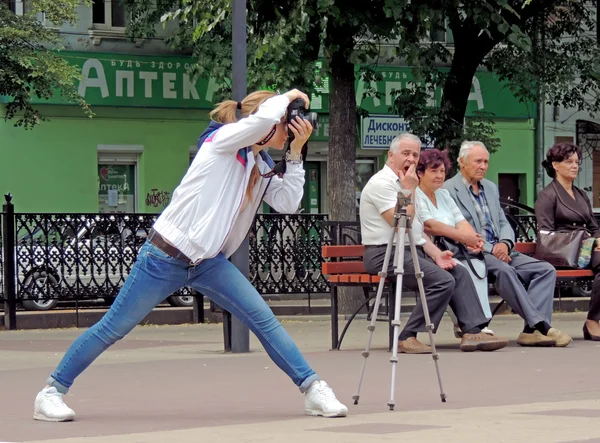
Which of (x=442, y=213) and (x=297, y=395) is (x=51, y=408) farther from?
(x=442, y=213)

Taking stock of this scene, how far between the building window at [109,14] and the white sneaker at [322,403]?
23.4 m

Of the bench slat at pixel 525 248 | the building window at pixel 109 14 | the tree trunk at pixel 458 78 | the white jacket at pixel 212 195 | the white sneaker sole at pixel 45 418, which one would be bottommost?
the white sneaker sole at pixel 45 418

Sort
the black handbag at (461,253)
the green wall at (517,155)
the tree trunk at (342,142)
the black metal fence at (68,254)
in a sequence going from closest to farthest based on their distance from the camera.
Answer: the black handbag at (461,253)
the black metal fence at (68,254)
the tree trunk at (342,142)
the green wall at (517,155)

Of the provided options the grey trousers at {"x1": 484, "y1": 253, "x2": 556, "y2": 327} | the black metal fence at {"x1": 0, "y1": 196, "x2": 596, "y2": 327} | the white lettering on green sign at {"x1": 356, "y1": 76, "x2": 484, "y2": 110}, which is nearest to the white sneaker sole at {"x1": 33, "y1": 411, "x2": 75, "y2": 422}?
the grey trousers at {"x1": 484, "y1": 253, "x2": 556, "y2": 327}

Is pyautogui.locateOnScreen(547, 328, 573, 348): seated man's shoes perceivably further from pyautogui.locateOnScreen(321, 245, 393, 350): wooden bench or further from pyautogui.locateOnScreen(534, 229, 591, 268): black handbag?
pyautogui.locateOnScreen(321, 245, 393, 350): wooden bench

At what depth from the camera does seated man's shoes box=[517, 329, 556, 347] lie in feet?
40.2

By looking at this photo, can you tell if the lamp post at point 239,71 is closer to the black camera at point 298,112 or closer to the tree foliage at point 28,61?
the black camera at point 298,112

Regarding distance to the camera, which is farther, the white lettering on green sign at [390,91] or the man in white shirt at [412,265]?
the white lettering on green sign at [390,91]

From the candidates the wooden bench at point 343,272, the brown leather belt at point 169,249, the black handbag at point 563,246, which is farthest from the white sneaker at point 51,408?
the black handbag at point 563,246

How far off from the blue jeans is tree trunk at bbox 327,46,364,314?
11.1 meters

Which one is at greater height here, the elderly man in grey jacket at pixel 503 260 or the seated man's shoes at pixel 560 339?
the elderly man in grey jacket at pixel 503 260

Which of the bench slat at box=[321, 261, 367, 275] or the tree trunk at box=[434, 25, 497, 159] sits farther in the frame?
the tree trunk at box=[434, 25, 497, 159]

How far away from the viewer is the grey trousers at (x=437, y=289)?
1144 cm

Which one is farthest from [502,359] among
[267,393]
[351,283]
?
[267,393]
